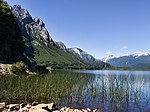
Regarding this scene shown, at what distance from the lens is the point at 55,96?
30.9 m

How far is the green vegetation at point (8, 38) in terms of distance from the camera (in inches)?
3292

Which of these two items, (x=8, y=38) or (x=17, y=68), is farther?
(x=8, y=38)

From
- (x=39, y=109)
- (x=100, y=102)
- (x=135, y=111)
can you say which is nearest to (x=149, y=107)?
(x=135, y=111)

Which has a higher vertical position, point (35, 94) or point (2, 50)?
point (2, 50)

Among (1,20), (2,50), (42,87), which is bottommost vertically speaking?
(42,87)

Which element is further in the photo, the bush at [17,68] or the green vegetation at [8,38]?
the green vegetation at [8,38]

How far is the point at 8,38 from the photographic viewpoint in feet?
281

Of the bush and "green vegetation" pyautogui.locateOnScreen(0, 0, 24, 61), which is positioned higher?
"green vegetation" pyautogui.locateOnScreen(0, 0, 24, 61)

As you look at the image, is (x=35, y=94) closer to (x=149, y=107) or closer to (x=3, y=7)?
(x=149, y=107)

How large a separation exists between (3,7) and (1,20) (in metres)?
5.83

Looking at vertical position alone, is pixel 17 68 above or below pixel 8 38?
below

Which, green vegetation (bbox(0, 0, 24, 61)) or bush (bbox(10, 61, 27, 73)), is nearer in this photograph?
bush (bbox(10, 61, 27, 73))

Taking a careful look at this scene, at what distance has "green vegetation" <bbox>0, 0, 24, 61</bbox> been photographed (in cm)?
8362

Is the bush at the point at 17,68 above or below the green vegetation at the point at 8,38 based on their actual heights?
below
